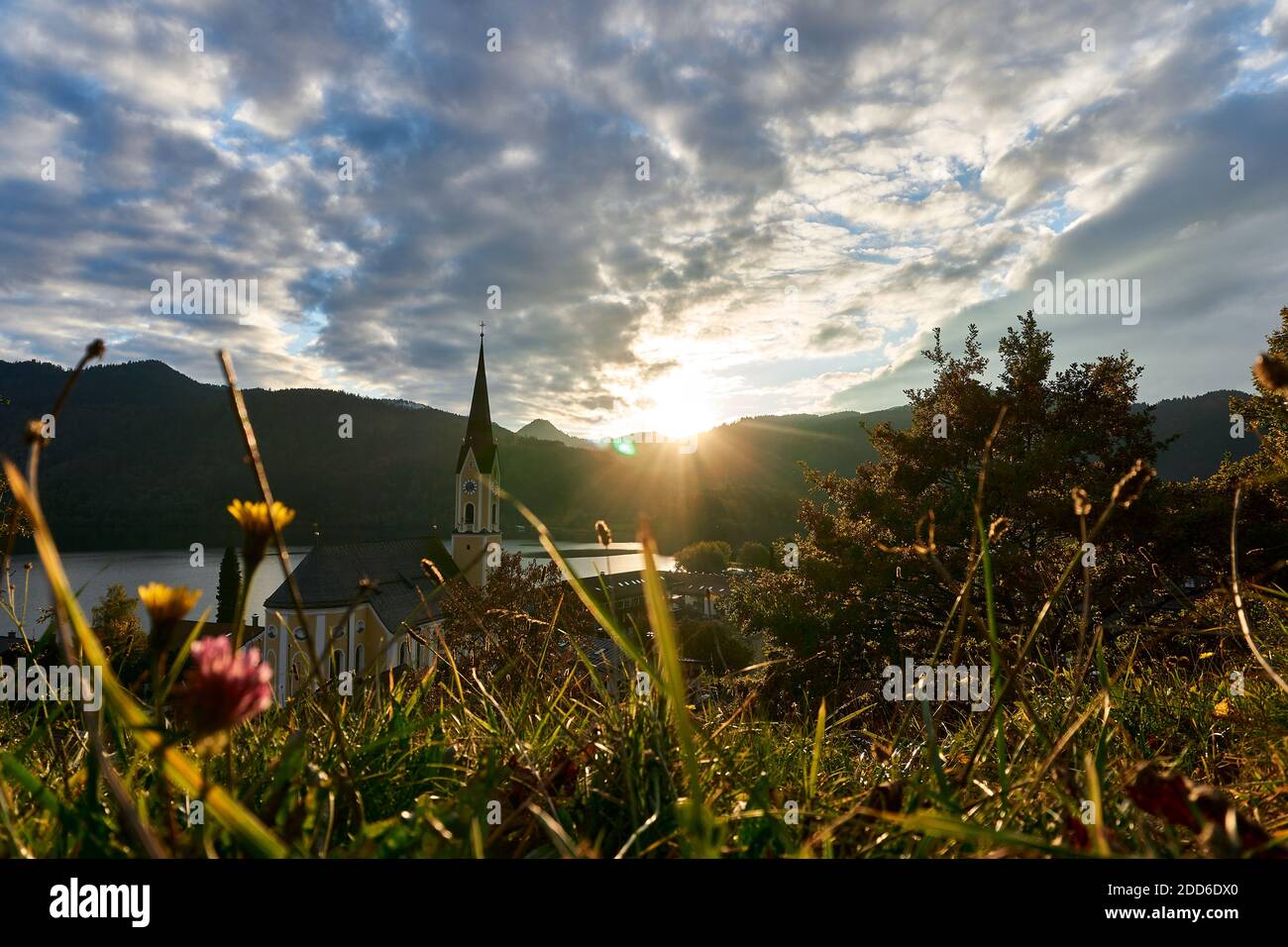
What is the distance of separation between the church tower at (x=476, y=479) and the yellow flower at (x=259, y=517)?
166 ft

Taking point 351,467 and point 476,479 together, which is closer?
point 476,479

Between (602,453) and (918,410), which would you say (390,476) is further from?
(918,410)

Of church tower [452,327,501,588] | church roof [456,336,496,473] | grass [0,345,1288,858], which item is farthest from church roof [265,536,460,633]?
grass [0,345,1288,858]

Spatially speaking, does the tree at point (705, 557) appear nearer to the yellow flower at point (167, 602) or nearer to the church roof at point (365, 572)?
the church roof at point (365, 572)

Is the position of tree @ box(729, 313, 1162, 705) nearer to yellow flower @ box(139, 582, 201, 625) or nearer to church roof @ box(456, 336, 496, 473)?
yellow flower @ box(139, 582, 201, 625)

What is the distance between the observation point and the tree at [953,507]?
13328mm

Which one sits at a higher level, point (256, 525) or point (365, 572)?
point (256, 525)

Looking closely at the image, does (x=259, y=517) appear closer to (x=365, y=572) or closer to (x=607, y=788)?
(x=607, y=788)

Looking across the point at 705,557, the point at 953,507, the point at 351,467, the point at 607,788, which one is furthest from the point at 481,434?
the point at 351,467

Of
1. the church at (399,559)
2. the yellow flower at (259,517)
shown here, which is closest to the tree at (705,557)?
the church at (399,559)

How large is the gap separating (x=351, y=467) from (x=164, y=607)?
13085 centimetres

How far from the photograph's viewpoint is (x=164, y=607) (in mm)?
→ 857

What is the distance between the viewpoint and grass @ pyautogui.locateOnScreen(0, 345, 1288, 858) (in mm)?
903
